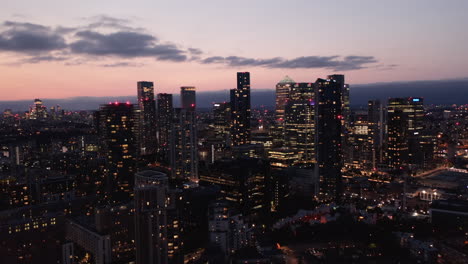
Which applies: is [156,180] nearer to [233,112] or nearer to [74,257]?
[74,257]

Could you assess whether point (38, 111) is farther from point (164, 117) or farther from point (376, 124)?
point (376, 124)

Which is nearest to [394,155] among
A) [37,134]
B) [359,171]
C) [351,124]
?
[359,171]

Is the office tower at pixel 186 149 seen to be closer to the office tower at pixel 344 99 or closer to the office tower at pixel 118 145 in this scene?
the office tower at pixel 118 145

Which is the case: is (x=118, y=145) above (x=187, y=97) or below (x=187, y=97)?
below

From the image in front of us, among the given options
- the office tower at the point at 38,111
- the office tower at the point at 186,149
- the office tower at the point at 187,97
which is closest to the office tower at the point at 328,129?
the office tower at the point at 186,149

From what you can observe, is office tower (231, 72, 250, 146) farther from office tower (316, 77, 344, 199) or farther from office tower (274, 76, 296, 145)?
office tower (316, 77, 344, 199)

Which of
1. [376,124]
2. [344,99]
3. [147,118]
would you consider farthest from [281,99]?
[147,118]
